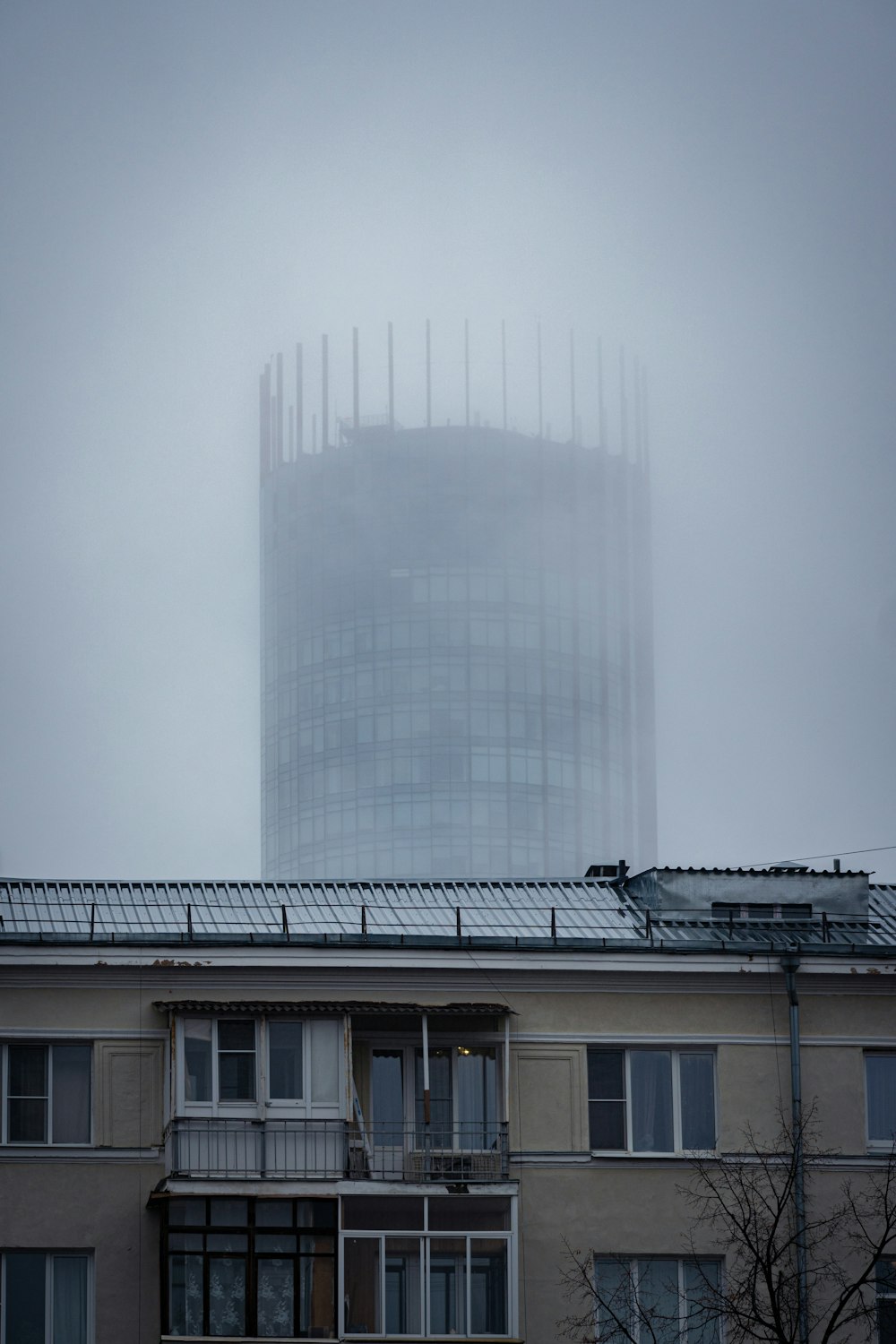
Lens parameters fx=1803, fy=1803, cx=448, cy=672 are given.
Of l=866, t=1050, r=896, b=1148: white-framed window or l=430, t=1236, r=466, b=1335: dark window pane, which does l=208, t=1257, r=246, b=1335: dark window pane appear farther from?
l=866, t=1050, r=896, b=1148: white-framed window

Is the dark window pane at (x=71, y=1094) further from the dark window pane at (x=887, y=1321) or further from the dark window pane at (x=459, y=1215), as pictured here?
the dark window pane at (x=887, y=1321)

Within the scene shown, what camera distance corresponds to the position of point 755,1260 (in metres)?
34.0

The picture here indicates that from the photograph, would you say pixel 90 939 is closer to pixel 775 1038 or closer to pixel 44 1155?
pixel 44 1155

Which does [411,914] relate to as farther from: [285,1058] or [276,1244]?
[276,1244]

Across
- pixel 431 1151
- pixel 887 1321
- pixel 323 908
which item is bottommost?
pixel 887 1321

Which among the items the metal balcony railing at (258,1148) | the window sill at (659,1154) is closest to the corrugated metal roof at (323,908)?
the metal balcony railing at (258,1148)

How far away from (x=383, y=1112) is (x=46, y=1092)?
6681mm

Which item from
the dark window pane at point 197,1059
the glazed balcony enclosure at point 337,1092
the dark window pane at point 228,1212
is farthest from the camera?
the dark window pane at point 197,1059

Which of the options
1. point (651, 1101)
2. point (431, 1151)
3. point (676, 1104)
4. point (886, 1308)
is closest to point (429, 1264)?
point (431, 1151)

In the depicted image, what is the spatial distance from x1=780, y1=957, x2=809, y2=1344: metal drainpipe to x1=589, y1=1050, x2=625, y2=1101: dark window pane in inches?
136

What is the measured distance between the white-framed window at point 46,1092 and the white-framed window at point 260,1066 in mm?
2116

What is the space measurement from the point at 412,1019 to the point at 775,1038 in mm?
7426

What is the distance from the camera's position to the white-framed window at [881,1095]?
3684cm

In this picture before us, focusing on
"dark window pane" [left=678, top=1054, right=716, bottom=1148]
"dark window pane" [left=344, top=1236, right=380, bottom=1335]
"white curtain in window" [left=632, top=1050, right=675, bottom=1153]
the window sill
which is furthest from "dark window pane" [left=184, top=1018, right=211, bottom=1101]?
"dark window pane" [left=678, top=1054, right=716, bottom=1148]
